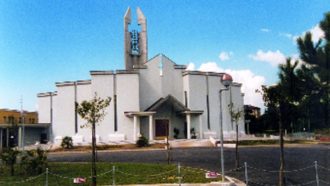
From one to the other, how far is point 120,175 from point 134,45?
35392 millimetres

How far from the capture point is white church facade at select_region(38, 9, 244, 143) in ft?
147

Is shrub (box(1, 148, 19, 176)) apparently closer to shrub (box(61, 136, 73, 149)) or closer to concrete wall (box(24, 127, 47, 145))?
shrub (box(61, 136, 73, 149))

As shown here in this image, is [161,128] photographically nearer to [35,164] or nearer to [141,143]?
[141,143]

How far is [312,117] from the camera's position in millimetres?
53156

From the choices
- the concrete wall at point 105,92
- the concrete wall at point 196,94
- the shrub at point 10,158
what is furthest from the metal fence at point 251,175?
the concrete wall at point 196,94

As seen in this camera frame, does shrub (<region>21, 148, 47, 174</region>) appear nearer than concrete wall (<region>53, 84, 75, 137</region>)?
Yes

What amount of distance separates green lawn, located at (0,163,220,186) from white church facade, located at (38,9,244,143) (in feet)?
78.6

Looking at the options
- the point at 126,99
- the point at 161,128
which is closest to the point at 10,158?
the point at 126,99

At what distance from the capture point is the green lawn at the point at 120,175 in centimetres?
1595

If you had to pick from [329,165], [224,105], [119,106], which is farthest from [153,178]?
[224,105]

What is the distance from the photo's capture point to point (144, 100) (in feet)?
153

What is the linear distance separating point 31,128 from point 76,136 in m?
12.3

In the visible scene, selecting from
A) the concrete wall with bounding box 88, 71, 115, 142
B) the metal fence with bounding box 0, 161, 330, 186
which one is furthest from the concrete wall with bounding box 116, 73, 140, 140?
the metal fence with bounding box 0, 161, 330, 186

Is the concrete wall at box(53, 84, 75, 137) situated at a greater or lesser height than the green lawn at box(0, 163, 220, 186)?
greater
